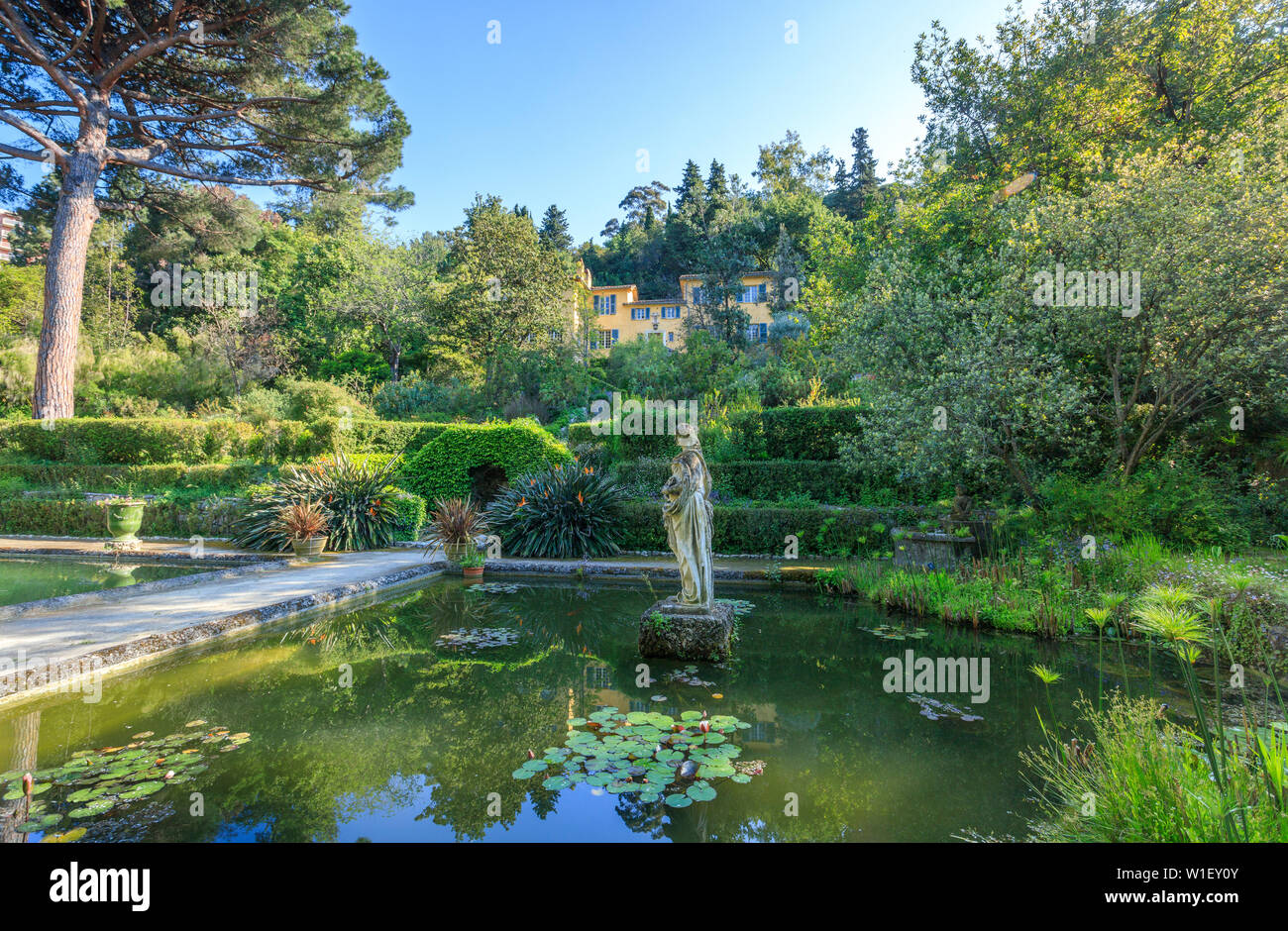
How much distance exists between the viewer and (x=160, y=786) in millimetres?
3150

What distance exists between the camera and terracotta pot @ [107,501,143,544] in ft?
32.1

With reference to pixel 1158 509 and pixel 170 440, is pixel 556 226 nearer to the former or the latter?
pixel 170 440

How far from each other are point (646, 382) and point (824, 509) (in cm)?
1504

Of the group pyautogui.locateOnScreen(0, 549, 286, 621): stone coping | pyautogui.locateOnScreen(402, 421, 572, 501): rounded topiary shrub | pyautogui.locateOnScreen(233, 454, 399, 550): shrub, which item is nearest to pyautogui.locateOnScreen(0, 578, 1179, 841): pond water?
pyautogui.locateOnScreen(0, 549, 286, 621): stone coping

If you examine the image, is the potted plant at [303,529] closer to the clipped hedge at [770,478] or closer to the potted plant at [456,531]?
the potted plant at [456,531]

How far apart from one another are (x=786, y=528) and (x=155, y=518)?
41.0 feet

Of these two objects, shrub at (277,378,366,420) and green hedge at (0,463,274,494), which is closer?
green hedge at (0,463,274,494)

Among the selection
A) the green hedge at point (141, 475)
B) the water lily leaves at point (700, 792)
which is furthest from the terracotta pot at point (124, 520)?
the water lily leaves at point (700, 792)

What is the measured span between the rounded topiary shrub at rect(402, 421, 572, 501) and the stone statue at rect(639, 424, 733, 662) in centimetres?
741

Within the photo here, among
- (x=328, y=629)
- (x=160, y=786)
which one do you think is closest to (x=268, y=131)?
(x=328, y=629)

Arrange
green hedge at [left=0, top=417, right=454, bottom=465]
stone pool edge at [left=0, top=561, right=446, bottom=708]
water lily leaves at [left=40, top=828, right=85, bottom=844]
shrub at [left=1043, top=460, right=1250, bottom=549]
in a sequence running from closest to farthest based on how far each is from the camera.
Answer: water lily leaves at [left=40, top=828, right=85, bottom=844] → stone pool edge at [left=0, top=561, right=446, bottom=708] → shrub at [left=1043, top=460, right=1250, bottom=549] → green hedge at [left=0, top=417, right=454, bottom=465]

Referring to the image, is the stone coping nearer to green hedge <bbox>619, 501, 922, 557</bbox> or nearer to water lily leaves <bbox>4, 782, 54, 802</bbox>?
water lily leaves <bbox>4, 782, 54, 802</bbox>

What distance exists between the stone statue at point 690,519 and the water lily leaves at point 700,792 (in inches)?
95.4
